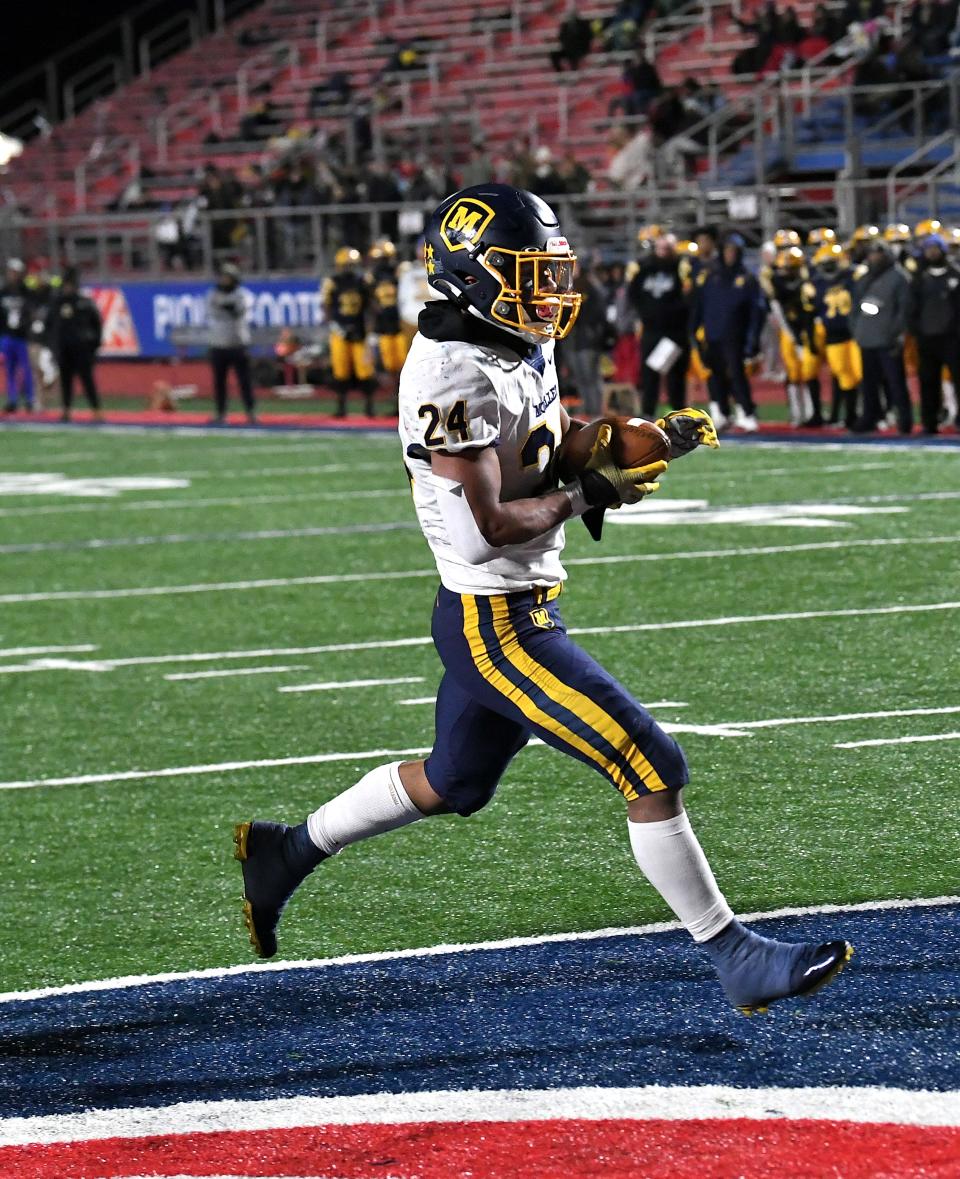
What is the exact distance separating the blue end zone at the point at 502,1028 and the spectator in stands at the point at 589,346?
51.5ft

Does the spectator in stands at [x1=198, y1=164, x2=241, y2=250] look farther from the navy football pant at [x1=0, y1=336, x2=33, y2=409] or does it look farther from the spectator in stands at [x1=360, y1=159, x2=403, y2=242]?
the navy football pant at [x1=0, y1=336, x2=33, y2=409]

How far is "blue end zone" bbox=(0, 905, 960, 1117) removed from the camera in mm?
4020

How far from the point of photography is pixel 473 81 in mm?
31422

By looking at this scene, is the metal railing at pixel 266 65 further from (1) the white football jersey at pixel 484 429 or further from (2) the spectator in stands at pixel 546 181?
(1) the white football jersey at pixel 484 429

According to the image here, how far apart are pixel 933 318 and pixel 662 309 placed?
10.6 feet

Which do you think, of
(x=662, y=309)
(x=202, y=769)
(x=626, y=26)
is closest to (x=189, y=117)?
(x=626, y=26)

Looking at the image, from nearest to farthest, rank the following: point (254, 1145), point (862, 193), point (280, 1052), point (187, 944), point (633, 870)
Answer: point (254, 1145) < point (280, 1052) < point (187, 944) < point (633, 870) < point (862, 193)

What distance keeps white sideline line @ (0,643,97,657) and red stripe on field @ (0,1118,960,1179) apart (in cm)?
590

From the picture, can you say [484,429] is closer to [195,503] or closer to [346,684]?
[346,684]

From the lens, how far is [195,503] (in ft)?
50.7

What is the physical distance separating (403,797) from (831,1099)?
49.9 inches

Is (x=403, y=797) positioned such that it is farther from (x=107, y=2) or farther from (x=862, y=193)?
(x=107, y=2)

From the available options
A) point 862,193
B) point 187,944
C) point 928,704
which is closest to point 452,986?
point 187,944

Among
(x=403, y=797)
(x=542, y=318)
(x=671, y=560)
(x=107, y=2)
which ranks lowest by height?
(x=671, y=560)
